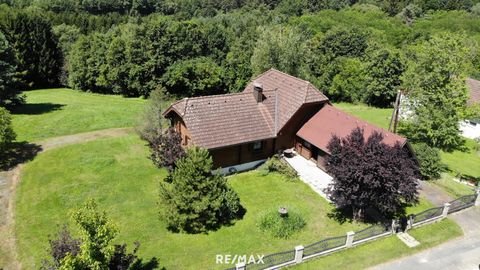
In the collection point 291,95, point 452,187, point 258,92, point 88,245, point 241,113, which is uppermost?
point 258,92

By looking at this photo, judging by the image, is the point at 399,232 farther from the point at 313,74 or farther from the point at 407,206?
the point at 313,74

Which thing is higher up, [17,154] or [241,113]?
[241,113]

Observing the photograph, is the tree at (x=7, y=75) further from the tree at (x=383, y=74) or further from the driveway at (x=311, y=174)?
the tree at (x=383, y=74)

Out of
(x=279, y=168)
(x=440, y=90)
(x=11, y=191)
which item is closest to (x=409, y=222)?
(x=279, y=168)

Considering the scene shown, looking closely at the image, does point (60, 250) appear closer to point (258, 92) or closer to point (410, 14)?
point (258, 92)

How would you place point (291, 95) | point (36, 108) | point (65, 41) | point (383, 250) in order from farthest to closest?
point (65, 41)
point (36, 108)
point (291, 95)
point (383, 250)

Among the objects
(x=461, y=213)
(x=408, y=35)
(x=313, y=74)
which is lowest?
(x=461, y=213)

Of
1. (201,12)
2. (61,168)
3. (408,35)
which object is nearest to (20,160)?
(61,168)
